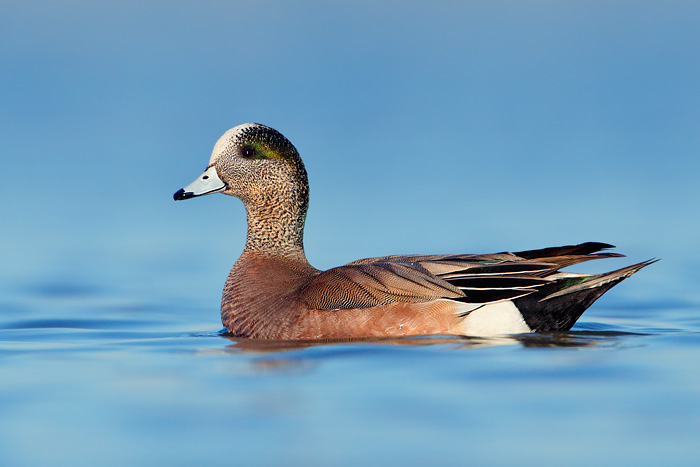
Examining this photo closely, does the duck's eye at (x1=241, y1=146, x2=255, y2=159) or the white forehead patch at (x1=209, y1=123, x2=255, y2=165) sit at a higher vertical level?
the white forehead patch at (x1=209, y1=123, x2=255, y2=165)

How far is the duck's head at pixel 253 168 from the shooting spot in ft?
20.5

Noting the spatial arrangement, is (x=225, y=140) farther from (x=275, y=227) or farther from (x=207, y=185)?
(x=275, y=227)

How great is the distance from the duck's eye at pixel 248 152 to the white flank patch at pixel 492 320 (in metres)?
1.74

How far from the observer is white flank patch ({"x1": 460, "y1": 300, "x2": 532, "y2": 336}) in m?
5.45

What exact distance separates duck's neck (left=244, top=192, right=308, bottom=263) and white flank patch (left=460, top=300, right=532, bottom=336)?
1.34 metres

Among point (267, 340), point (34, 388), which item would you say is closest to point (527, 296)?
point (267, 340)

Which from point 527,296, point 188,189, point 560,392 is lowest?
point 560,392

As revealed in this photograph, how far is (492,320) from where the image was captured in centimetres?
546

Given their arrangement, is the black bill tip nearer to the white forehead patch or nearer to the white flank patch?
the white forehead patch

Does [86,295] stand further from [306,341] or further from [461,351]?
[461,351]

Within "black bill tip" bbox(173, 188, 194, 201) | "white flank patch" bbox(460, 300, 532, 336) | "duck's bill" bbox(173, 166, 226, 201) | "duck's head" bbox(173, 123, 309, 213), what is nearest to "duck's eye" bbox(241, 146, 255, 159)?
"duck's head" bbox(173, 123, 309, 213)

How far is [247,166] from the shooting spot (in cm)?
623

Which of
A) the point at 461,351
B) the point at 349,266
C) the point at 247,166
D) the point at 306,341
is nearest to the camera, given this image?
the point at 461,351

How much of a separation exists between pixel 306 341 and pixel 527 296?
1226mm
